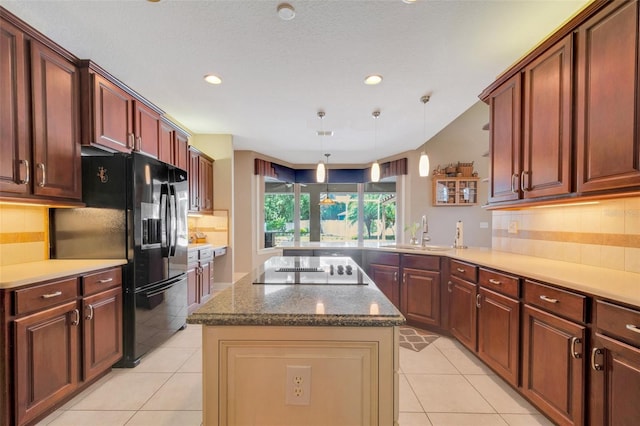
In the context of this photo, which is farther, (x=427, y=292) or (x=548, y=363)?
(x=427, y=292)

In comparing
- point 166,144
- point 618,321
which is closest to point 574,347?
point 618,321

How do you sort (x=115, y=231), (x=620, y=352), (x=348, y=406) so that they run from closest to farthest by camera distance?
(x=348, y=406), (x=620, y=352), (x=115, y=231)

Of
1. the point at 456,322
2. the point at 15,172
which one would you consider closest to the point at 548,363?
the point at 456,322

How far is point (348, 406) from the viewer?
3.32 feet

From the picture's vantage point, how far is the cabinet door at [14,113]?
1648mm

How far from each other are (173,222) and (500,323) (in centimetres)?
300

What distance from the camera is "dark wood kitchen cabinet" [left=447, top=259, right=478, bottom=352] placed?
239cm

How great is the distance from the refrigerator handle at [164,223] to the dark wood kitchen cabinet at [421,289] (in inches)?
99.9

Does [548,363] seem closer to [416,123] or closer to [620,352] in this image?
[620,352]

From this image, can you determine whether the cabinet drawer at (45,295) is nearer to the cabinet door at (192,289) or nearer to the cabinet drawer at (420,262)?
the cabinet door at (192,289)

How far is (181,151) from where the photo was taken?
3.54 meters

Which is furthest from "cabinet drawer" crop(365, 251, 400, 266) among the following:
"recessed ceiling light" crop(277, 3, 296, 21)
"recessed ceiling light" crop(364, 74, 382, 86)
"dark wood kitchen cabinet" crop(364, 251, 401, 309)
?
"recessed ceiling light" crop(277, 3, 296, 21)

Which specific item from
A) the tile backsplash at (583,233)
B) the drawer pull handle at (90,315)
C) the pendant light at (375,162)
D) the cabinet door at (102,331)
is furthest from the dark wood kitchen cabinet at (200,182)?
the tile backsplash at (583,233)

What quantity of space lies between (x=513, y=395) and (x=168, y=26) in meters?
3.59
